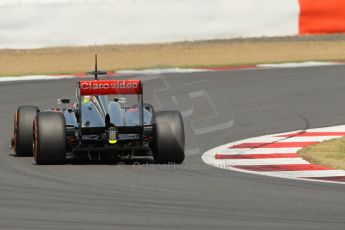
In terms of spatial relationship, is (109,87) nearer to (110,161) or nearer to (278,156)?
(110,161)

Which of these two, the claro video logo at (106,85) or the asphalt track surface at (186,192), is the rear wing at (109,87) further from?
the asphalt track surface at (186,192)

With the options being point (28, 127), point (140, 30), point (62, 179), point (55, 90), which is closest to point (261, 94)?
point (55, 90)

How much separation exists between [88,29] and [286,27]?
426 centimetres

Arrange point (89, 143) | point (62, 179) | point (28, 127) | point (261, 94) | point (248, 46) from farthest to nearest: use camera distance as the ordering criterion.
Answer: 1. point (248, 46)
2. point (261, 94)
3. point (28, 127)
4. point (89, 143)
5. point (62, 179)

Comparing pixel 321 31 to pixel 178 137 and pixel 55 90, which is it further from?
pixel 178 137

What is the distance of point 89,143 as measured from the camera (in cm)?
1236

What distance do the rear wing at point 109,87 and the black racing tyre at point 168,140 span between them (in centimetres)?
43

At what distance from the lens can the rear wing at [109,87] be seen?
12664 mm

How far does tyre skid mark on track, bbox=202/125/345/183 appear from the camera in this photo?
11.7 meters

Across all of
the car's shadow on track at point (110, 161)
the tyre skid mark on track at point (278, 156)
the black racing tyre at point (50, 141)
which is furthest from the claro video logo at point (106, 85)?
the tyre skid mark on track at point (278, 156)

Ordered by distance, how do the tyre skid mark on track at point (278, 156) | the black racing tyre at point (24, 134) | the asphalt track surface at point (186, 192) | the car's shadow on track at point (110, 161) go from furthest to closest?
the black racing tyre at point (24, 134) < the car's shadow on track at point (110, 161) < the tyre skid mark on track at point (278, 156) < the asphalt track surface at point (186, 192)

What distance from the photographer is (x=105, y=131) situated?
12.4m

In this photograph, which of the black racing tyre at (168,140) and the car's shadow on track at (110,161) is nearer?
the black racing tyre at (168,140)

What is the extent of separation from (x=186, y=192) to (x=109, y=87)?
9.01 ft
